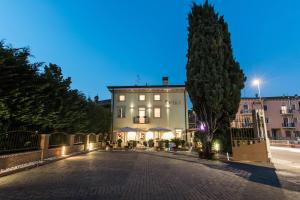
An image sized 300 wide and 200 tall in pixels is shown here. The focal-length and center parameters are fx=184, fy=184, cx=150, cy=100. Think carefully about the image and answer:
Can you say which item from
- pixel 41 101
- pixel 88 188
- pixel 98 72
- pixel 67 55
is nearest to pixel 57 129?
pixel 41 101

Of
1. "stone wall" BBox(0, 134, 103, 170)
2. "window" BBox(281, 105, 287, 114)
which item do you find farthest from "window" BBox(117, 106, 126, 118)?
"window" BBox(281, 105, 287, 114)

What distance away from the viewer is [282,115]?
40969mm

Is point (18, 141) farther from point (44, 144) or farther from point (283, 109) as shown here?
point (283, 109)

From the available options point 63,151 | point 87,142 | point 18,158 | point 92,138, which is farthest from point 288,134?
point 18,158

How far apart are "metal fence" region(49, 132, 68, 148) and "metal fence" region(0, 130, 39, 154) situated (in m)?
1.93

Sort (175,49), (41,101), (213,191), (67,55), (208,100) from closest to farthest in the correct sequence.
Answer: (213,191) → (41,101) → (208,100) → (175,49) → (67,55)

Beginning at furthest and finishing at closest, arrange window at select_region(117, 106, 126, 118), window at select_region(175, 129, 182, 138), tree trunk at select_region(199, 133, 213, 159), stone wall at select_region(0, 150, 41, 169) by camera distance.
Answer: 1. window at select_region(117, 106, 126, 118)
2. window at select_region(175, 129, 182, 138)
3. tree trunk at select_region(199, 133, 213, 159)
4. stone wall at select_region(0, 150, 41, 169)

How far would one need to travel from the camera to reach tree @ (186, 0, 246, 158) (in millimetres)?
14328

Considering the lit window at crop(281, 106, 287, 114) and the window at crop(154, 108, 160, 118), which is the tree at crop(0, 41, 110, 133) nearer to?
the window at crop(154, 108, 160, 118)

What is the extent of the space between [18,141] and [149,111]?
19075mm

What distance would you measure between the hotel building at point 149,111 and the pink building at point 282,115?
20.9m

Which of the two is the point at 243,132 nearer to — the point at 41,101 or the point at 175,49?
the point at 41,101

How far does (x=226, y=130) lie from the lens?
15508 mm

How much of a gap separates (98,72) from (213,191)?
17292cm
